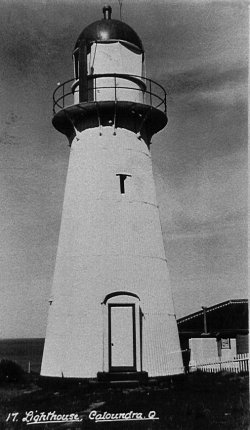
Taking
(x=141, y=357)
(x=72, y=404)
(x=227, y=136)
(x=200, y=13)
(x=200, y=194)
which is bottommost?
(x=72, y=404)

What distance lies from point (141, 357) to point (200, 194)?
17.3ft

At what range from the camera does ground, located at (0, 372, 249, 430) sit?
1211 cm

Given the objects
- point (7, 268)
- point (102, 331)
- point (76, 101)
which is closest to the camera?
point (102, 331)

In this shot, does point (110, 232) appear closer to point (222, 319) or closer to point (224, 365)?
point (224, 365)

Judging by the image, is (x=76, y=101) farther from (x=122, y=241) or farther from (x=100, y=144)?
(x=122, y=241)

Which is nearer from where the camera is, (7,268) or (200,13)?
(200,13)

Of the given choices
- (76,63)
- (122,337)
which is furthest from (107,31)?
(122,337)

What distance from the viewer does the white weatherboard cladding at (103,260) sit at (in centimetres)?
1569

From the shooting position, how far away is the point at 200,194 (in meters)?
17.0

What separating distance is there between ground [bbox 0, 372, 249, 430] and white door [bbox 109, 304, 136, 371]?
30.8 inches

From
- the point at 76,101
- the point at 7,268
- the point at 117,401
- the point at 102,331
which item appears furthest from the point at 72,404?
the point at 76,101

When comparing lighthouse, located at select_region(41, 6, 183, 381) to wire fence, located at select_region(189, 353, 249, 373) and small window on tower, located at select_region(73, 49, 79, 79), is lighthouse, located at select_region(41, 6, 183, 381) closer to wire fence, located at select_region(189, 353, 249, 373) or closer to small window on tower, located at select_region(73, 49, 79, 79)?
small window on tower, located at select_region(73, 49, 79, 79)

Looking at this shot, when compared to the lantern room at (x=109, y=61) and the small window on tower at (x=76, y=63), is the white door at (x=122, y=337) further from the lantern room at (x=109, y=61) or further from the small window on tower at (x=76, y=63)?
the small window on tower at (x=76, y=63)

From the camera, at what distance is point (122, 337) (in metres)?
15.6
